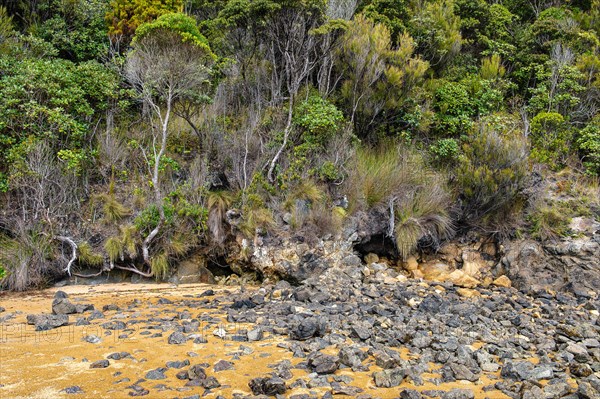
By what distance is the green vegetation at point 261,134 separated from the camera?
1008 cm

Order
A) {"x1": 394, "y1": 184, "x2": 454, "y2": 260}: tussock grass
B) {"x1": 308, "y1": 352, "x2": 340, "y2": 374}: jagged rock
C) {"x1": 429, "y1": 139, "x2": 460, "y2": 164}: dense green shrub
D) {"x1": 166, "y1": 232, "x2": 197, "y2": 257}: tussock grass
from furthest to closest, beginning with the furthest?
{"x1": 429, "y1": 139, "x2": 460, "y2": 164}: dense green shrub → {"x1": 394, "y1": 184, "x2": 454, "y2": 260}: tussock grass → {"x1": 166, "y1": 232, "x2": 197, "y2": 257}: tussock grass → {"x1": 308, "y1": 352, "x2": 340, "y2": 374}: jagged rock

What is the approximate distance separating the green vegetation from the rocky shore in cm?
181

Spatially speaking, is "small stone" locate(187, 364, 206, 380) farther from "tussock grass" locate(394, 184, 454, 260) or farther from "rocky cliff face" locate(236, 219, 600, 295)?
"tussock grass" locate(394, 184, 454, 260)

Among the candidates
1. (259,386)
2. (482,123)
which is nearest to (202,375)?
(259,386)

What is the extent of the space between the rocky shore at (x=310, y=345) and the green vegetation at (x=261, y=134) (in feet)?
5.93

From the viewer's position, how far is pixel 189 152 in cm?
1167

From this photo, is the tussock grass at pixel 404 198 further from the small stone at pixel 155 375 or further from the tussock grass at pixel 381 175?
the small stone at pixel 155 375

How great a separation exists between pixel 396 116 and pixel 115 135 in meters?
6.90

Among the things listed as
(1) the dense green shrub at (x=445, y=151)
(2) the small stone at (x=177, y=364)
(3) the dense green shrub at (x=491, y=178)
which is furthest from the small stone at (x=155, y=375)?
(1) the dense green shrub at (x=445, y=151)

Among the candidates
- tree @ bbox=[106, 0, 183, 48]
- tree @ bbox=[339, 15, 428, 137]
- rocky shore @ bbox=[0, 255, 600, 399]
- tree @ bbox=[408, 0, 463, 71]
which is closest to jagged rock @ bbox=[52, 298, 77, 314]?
rocky shore @ bbox=[0, 255, 600, 399]

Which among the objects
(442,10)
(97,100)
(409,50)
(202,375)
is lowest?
(202,375)

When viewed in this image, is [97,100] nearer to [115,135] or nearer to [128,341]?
[115,135]

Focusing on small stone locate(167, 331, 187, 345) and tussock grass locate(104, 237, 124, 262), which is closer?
small stone locate(167, 331, 187, 345)

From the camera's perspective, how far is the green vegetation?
10078 millimetres
